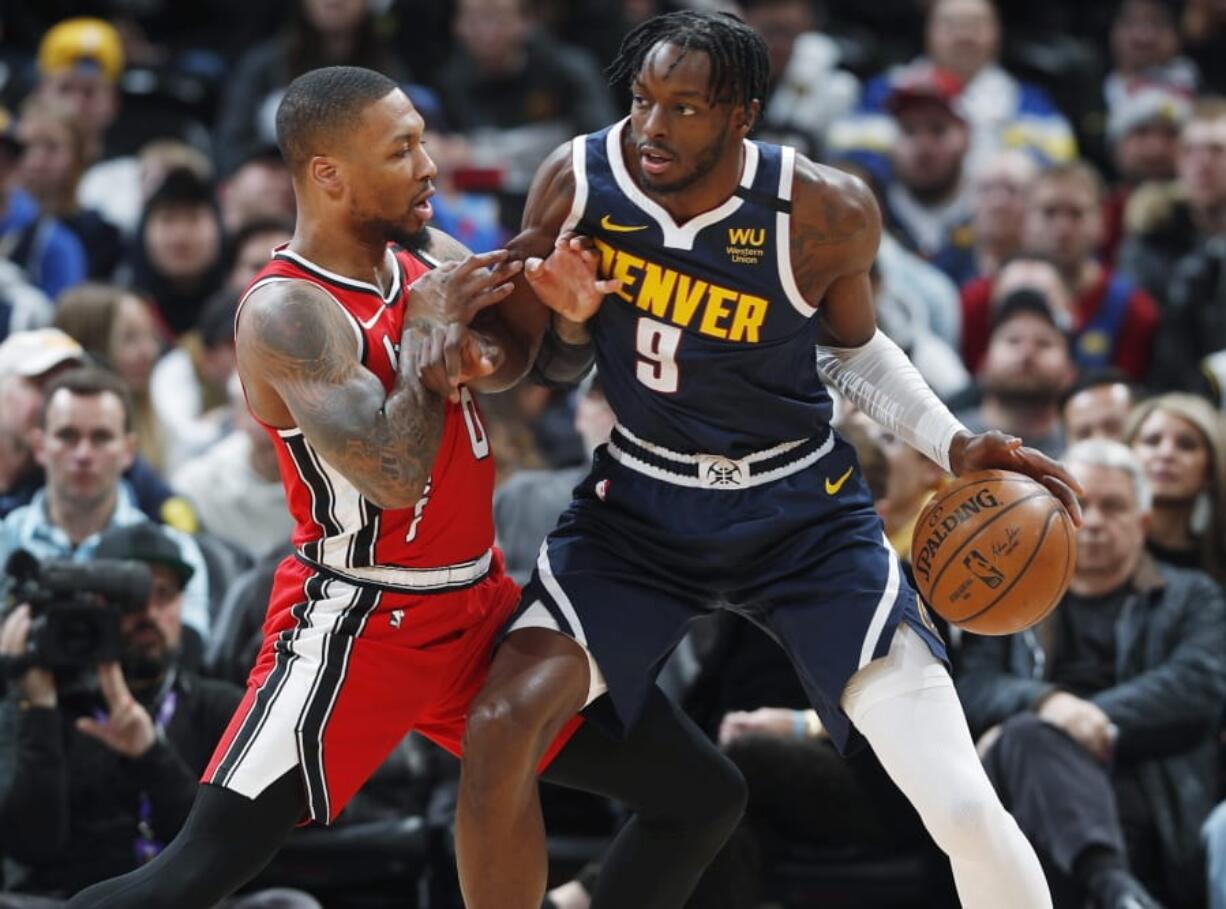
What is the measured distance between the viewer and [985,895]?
4156mm

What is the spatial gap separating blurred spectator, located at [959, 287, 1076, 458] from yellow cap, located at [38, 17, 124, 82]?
5.37m

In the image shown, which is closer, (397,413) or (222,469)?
(397,413)

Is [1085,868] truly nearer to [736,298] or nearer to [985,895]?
[985,895]

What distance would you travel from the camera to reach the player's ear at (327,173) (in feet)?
14.1

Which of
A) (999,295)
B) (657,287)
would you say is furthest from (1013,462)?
(999,295)

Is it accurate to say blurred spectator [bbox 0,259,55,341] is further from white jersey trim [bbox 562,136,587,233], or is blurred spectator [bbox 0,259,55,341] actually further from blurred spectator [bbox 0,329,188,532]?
white jersey trim [bbox 562,136,587,233]

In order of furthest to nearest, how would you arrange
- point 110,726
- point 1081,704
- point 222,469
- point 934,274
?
point 934,274 → point 222,469 → point 1081,704 → point 110,726

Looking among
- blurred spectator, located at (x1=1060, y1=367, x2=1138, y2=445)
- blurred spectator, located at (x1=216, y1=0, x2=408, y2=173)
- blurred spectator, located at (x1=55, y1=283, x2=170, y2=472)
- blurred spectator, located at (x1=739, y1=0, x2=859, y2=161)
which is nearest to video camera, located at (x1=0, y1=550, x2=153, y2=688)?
blurred spectator, located at (x1=55, y1=283, x2=170, y2=472)

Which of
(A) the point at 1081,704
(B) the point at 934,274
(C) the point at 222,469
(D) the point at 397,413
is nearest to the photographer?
(D) the point at 397,413

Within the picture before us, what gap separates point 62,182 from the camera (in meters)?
9.55

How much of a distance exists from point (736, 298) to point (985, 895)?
139cm

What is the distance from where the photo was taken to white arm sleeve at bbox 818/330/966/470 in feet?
14.8

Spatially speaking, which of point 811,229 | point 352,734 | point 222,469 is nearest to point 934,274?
point 222,469

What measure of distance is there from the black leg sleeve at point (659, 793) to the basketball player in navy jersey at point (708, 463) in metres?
0.05
